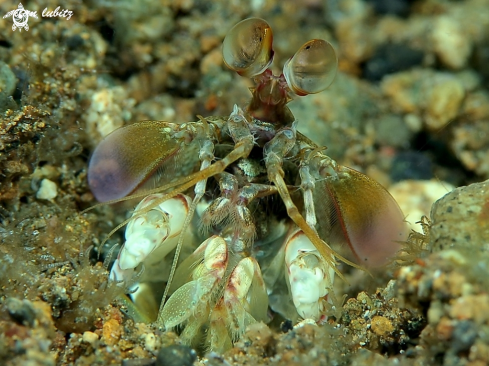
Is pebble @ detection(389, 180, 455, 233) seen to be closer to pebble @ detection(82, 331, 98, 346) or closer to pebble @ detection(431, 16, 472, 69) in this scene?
pebble @ detection(431, 16, 472, 69)

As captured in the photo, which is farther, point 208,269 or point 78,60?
point 78,60

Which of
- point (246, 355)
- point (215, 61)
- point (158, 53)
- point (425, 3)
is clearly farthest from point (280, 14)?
point (246, 355)

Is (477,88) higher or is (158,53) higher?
(158,53)

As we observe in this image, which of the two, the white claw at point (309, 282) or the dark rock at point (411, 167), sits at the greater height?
the white claw at point (309, 282)

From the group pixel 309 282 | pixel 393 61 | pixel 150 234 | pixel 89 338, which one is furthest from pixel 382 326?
pixel 393 61

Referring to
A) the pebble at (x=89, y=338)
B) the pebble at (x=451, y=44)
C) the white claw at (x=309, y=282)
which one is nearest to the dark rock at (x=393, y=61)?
the pebble at (x=451, y=44)

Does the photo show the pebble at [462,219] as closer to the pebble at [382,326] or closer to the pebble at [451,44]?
the pebble at [382,326]

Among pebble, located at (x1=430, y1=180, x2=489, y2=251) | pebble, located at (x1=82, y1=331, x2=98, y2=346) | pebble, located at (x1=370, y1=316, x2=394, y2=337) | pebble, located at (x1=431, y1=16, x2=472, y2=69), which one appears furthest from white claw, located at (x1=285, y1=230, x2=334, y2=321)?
pebble, located at (x1=431, y1=16, x2=472, y2=69)

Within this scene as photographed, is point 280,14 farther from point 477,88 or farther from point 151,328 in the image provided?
point 151,328
